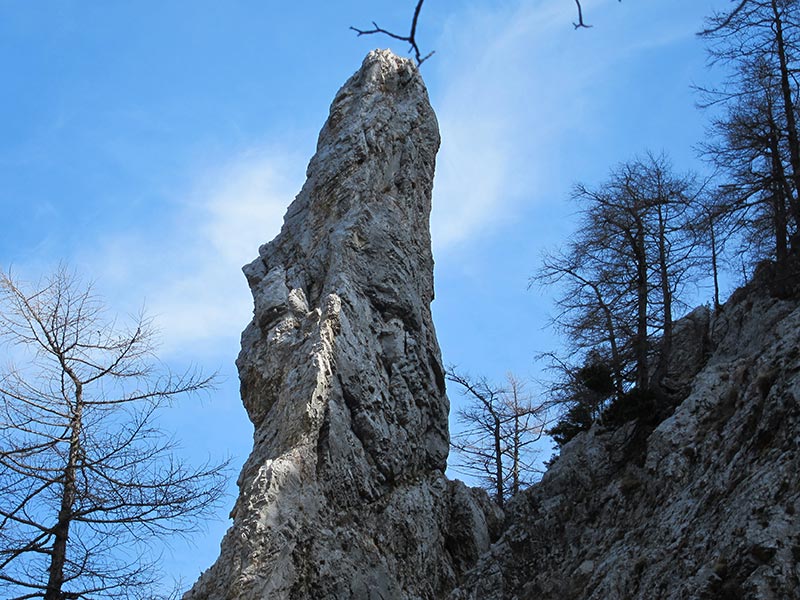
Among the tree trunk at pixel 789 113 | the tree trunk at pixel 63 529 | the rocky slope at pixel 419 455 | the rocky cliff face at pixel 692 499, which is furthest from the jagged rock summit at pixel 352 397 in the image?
the tree trunk at pixel 789 113

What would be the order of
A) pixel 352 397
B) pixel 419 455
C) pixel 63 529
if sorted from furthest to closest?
pixel 419 455 → pixel 352 397 → pixel 63 529

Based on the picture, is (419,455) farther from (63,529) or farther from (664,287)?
(63,529)

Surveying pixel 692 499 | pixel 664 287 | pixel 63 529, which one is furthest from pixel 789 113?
pixel 63 529

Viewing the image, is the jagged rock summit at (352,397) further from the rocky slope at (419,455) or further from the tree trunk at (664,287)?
the tree trunk at (664,287)

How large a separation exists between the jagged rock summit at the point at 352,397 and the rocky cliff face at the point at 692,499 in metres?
1.48

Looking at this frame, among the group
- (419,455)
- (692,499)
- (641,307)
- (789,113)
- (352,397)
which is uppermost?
(789,113)

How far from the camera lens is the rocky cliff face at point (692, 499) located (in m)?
11.0

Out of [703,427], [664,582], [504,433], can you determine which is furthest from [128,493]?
[504,433]

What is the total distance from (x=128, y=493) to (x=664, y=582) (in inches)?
259

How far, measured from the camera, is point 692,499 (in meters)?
13.2

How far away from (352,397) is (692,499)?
675 centimetres

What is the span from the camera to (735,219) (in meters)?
18.8

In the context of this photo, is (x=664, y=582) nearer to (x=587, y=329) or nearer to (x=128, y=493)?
(x=128, y=493)

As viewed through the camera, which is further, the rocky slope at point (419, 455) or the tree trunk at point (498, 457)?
the tree trunk at point (498, 457)
